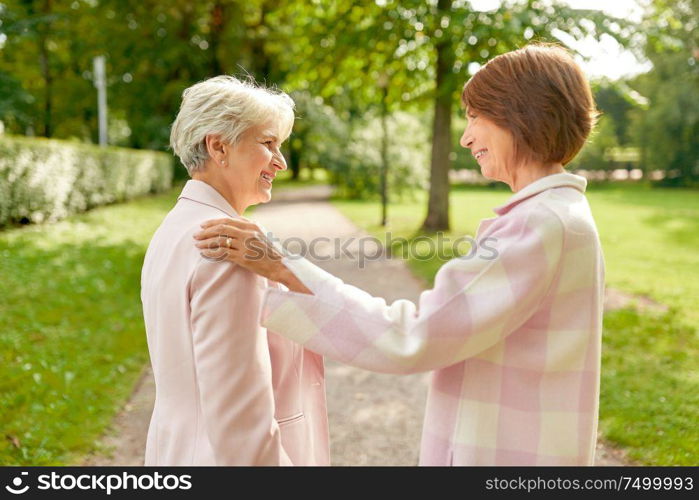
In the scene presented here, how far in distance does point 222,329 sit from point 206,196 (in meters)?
0.46

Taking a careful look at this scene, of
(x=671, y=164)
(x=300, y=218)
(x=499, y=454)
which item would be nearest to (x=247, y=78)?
(x=499, y=454)

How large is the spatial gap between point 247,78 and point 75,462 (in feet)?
9.51

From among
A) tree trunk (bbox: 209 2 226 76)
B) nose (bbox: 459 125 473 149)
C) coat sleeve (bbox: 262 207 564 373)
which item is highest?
tree trunk (bbox: 209 2 226 76)

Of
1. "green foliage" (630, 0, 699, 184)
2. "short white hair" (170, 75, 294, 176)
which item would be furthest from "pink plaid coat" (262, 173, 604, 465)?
"green foliage" (630, 0, 699, 184)

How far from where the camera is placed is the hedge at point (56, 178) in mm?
10375

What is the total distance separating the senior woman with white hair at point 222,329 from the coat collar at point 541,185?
678mm

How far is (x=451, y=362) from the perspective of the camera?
1369 millimetres

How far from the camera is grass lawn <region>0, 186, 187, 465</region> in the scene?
412 cm

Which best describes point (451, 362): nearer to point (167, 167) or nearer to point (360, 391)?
point (360, 391)

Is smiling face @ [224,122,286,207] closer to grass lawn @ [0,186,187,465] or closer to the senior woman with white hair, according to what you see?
the senior woman with white hair

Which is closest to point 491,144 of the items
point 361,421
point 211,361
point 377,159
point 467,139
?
point 467,139

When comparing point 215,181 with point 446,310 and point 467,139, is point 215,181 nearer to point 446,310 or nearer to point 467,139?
point 467,139

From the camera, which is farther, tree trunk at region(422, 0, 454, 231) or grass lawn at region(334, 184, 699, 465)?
tree trunk at region(422, 0, 454, 231)

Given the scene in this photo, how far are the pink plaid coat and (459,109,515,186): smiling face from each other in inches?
5.2
